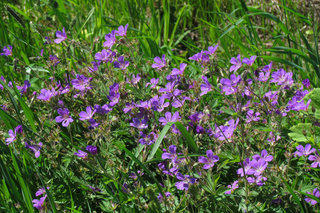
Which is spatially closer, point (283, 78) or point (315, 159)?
point (315, 159)

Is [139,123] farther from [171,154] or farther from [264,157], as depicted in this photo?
[264,157]

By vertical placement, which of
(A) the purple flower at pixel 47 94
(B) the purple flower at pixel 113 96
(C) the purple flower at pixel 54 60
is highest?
(C) the purple flower at pixel 54 60

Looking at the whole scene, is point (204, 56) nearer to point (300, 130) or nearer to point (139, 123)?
point (139, 123)

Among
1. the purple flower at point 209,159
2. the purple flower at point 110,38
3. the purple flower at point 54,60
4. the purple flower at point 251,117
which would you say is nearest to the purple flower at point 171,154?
the purple flower at point 209,159

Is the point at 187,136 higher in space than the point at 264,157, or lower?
higher

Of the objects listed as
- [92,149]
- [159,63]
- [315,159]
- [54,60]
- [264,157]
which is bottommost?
[315,159]

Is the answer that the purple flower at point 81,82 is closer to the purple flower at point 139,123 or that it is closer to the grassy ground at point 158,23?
the purple flower at point 139,123

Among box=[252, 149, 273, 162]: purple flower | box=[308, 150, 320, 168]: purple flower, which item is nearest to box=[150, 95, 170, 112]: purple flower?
box=[252, 149, 273, 162]: purple flower

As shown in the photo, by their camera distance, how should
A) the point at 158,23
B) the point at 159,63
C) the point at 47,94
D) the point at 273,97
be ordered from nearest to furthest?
the point at 273,97
the point at 47,94
the point at 159,63
the point at 158,23

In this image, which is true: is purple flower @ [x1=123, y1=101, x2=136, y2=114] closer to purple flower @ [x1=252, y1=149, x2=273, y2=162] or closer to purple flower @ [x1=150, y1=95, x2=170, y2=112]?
purple flower @ [x1=150, y1=95, x2=170, y2=112]

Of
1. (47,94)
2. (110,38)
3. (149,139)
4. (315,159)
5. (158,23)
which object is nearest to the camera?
(315,159)

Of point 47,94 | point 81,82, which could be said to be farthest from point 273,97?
point 47,94

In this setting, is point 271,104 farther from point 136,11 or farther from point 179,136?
point 136,11
